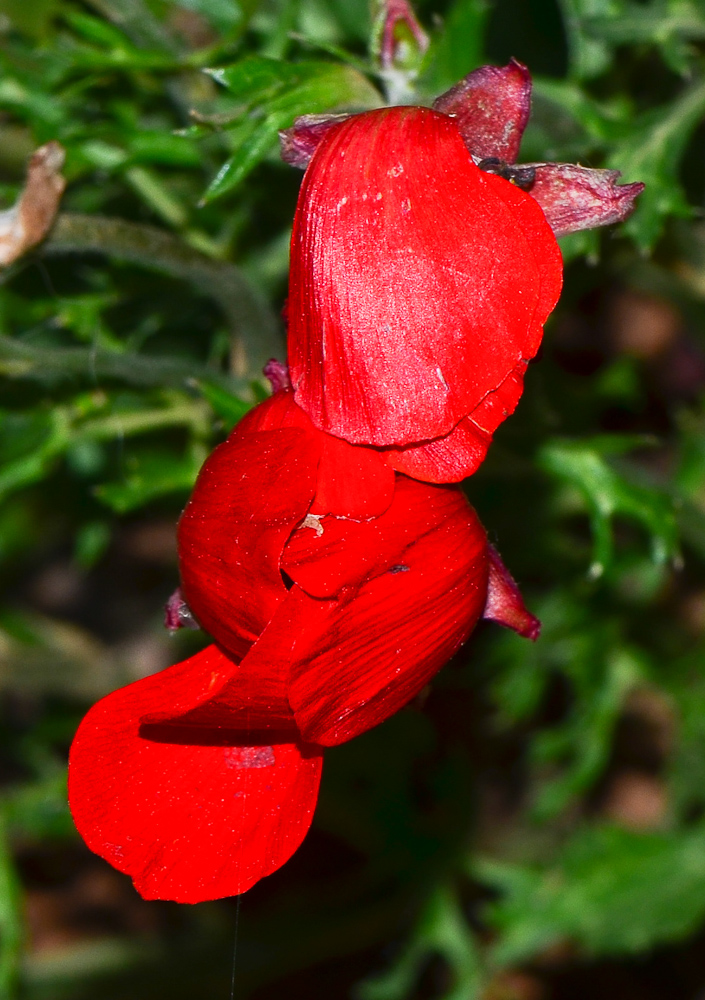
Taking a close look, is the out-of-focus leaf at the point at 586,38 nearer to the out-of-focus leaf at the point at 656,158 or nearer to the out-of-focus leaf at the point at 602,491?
the out-of-focus leaf at the point at 656,158

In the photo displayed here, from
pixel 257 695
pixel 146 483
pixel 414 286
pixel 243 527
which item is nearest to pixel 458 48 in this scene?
pixel 146 483

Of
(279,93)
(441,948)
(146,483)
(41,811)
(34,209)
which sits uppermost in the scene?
(279,93)

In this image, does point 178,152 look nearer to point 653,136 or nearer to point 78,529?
point 653,136

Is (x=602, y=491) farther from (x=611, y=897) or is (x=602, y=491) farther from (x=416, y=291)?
(x=611, y=897)

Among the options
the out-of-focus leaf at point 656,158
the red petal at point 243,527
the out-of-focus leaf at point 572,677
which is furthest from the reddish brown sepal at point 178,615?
the out-of-focus leaf at point 572,677

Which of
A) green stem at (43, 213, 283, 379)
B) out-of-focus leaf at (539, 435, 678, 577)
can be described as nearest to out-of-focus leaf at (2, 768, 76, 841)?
green stem at (43, 213, 283, 379)
